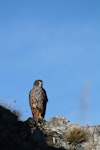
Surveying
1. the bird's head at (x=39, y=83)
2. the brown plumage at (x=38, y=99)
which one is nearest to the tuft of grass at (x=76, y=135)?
the brown plumage at (x=38, y=99)

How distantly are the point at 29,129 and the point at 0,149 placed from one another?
9.10 ft

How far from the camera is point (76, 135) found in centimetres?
1897

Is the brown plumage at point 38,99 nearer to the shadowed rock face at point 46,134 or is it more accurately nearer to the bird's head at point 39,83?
the bird's head at point 39,83

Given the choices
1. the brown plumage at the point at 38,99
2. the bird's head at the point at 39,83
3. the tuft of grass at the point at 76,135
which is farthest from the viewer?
the bird's head at the point at 39,83

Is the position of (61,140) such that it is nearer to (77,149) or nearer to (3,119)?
(77,149)

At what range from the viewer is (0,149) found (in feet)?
48.6

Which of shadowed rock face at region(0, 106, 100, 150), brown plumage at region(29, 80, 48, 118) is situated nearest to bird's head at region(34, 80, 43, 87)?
brown plumage at region(29, 80, 48, 118)

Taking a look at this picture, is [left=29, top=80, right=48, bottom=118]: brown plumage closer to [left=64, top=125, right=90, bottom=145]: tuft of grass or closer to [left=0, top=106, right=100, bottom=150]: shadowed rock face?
[left=0, top=106, right=100, bottom=150]: shadowed rock face

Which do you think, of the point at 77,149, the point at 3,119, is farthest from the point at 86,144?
the point at 3,119

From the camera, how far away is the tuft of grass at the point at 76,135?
18.8 meters

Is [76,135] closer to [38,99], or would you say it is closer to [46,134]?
[46,134]

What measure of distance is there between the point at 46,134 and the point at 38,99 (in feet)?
12.5

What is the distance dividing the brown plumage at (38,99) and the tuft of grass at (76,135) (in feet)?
12.4

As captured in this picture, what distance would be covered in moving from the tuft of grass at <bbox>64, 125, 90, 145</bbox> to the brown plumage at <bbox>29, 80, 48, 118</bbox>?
3.78 metres
